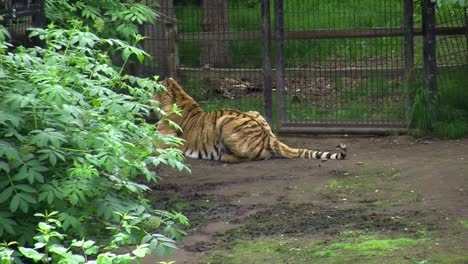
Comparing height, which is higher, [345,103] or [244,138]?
[345,103]

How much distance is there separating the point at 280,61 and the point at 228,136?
1.47m

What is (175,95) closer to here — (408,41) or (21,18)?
(408,41)

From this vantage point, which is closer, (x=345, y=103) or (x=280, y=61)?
(x=280, y=61)

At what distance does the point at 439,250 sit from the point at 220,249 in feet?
5.48

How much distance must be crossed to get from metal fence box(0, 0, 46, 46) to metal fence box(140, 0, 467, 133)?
16.5 ft

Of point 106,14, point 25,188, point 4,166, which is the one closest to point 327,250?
point 25,188

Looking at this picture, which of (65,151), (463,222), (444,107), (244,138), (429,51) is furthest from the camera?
(444,107)

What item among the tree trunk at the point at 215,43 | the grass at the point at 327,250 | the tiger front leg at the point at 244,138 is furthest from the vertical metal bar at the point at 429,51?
the grass at the point at 327,250

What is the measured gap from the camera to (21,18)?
24.7ft

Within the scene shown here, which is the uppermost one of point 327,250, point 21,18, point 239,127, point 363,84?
point 21,18

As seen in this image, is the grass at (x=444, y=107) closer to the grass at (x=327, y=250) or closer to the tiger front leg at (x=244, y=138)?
the tiger front leg at (x=244, y=138)

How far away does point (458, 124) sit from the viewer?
11.7 metres

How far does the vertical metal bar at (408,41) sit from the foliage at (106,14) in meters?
3.55

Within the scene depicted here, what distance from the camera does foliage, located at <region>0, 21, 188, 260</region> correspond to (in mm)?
5152
